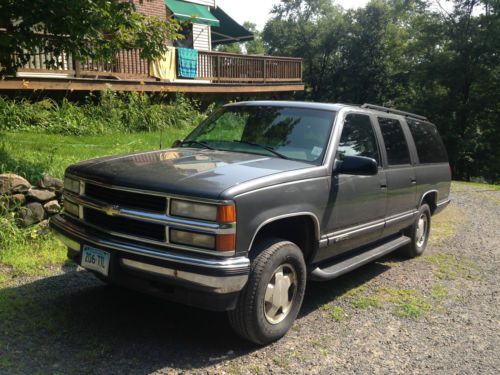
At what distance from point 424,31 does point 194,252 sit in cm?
3079

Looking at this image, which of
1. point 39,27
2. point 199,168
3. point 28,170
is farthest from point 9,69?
point 199,168

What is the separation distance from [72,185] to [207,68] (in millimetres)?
13746

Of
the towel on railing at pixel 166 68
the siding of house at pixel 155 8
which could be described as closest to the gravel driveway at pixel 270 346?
the towel on railing at pixel 166 68

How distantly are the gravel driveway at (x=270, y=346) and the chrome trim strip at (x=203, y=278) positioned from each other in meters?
0.64

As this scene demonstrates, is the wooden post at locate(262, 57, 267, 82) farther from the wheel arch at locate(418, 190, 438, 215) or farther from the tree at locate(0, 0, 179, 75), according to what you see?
the wheel arch at locate(418, 190, 438, 215)

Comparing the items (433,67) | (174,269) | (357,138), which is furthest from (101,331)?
(433,67)

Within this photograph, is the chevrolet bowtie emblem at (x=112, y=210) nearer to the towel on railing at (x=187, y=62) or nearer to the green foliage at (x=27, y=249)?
→ the green foliage at (x=27, y=249)

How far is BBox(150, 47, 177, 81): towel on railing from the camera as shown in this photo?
14.8 metres

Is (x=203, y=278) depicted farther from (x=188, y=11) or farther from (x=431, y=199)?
(x=188, y=11)

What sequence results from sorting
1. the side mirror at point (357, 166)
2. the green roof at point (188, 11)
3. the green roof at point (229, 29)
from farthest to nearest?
the green roof at point (229, 29) < the green roof at point (188, 11) < the side mirror at point (357, 166)

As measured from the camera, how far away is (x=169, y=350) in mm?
3660

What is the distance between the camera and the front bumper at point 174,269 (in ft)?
10.6

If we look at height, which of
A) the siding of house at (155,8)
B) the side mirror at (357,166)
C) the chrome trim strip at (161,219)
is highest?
the siding of house at (155,8)

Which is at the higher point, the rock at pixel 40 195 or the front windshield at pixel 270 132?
the front windshield at pixel 270 132
